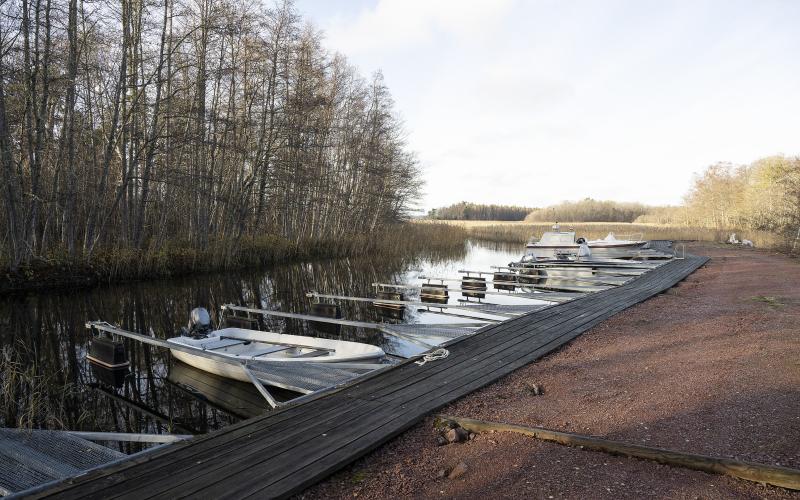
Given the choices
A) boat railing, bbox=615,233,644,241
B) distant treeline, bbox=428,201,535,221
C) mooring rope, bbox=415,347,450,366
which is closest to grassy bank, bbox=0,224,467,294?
mooring rope, bbox=415,347,450,366

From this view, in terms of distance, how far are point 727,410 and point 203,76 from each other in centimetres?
2234

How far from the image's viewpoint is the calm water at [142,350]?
21.0ft

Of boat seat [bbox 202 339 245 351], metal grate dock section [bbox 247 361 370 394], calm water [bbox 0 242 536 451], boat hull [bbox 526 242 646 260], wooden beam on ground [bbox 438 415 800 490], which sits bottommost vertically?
calm water [bbox 0 242 536 451]

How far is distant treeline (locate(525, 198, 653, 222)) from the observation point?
89.3m

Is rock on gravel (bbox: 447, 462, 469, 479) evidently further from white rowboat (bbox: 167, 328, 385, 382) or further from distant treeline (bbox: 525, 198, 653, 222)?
distant treeline (bbox: 525, 198, 653, 222)

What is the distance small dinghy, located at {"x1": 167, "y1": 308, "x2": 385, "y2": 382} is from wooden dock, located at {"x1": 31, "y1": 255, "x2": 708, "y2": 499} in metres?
1.59

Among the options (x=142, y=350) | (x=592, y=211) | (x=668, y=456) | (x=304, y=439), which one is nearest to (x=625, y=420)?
(x=668, y=456)

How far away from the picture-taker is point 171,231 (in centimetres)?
2462

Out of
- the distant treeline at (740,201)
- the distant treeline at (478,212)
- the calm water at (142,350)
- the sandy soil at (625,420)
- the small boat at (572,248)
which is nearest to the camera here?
the sandy soil at (625,420)

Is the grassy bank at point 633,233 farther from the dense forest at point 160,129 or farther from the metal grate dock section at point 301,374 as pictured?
the metal grate dock section at point 301,374

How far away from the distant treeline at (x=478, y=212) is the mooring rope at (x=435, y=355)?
95011 mm

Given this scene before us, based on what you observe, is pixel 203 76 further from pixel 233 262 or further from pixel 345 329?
pixel 345 329

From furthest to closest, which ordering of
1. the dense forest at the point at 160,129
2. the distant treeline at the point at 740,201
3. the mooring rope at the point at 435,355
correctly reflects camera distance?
the distant treeline at the point at 740,201 < the dense forest at the point at 160,129 < the mooring rope at the point at 435,355

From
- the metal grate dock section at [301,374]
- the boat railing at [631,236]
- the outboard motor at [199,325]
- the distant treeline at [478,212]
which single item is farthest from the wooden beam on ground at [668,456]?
the distant treeline at [478,212]
